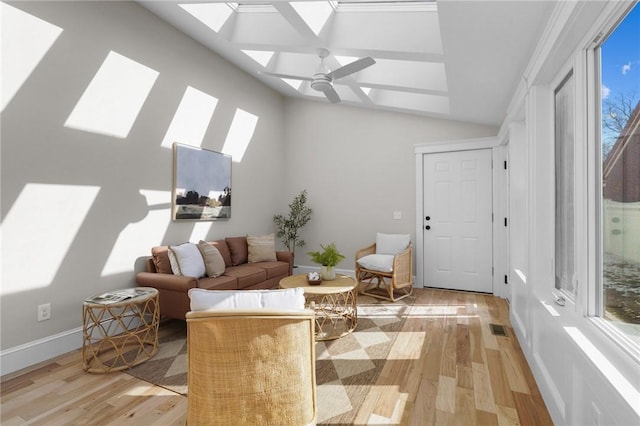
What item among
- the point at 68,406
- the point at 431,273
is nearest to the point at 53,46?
the point at 68,406

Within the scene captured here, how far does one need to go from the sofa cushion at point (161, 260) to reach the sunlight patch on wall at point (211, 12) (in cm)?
251

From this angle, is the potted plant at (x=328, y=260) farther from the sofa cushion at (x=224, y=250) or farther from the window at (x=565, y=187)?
the window at (x=565, y=187)

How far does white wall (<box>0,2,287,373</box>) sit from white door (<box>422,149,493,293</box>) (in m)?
3.45

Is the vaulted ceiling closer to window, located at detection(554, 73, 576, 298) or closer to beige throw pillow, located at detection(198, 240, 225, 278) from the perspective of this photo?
window, located at detection(554, 73, 576, 298)

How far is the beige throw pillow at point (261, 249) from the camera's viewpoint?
4.67 meters

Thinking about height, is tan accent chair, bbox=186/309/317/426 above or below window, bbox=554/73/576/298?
below

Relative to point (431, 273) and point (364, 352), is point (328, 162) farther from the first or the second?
point (364, 352)

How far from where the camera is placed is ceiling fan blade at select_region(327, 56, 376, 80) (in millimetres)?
2846

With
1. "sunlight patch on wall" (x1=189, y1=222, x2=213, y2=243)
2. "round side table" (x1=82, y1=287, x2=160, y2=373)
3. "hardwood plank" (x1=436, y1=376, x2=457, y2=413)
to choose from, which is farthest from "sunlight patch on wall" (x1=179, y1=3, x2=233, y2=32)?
"hardwood plank" (x1=436, y1=376, x2=457, y2=413)

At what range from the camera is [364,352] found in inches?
110

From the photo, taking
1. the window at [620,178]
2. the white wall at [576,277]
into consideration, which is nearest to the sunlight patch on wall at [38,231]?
the white wall at [576,277]

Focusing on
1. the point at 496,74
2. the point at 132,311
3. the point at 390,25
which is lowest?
the point at 132,311

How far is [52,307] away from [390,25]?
3.86 metres

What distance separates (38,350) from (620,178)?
402 cm
